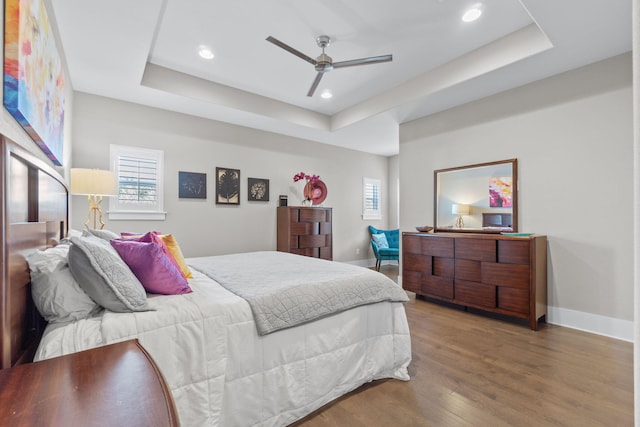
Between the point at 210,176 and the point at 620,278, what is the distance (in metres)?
4.82

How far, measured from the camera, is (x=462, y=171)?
389 centimetres

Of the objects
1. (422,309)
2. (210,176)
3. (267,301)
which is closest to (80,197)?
(210,176)

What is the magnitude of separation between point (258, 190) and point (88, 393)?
170 inches

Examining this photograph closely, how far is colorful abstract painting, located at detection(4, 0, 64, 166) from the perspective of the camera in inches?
45.2

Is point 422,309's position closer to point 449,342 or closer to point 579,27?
point 449,342

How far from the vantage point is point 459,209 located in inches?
154

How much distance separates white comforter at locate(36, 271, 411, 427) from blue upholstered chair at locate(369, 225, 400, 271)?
391 centimetres

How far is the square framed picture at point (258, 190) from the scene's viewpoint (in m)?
4.80

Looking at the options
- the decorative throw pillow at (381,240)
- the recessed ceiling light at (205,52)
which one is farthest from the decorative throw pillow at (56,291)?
the decorative throw pillow at (381,240)

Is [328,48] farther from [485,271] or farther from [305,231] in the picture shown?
[485,271]

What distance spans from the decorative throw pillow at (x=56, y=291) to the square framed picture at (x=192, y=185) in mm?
3005

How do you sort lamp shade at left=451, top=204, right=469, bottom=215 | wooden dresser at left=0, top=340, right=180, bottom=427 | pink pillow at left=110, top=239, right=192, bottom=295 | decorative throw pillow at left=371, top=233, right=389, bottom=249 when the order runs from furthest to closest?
decorative throw pillow at left=371, top=233, right=389, bottom=249 < lamp shade at left=451, top=204, right=469, bottom=215 < pink pillow at left=110, top=239, right=192, bottom=295 < wooden dresser at left=0, top=340, right=180, bottom=427

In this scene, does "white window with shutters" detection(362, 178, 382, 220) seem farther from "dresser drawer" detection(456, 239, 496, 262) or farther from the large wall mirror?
"dresser drawer" detection(456, 239, 496, 262)

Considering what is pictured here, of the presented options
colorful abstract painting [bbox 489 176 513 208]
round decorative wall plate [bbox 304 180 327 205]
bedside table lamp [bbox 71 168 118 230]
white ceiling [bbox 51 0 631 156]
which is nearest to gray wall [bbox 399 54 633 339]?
colorful abstract painting [bbox 489 176 513 208]
